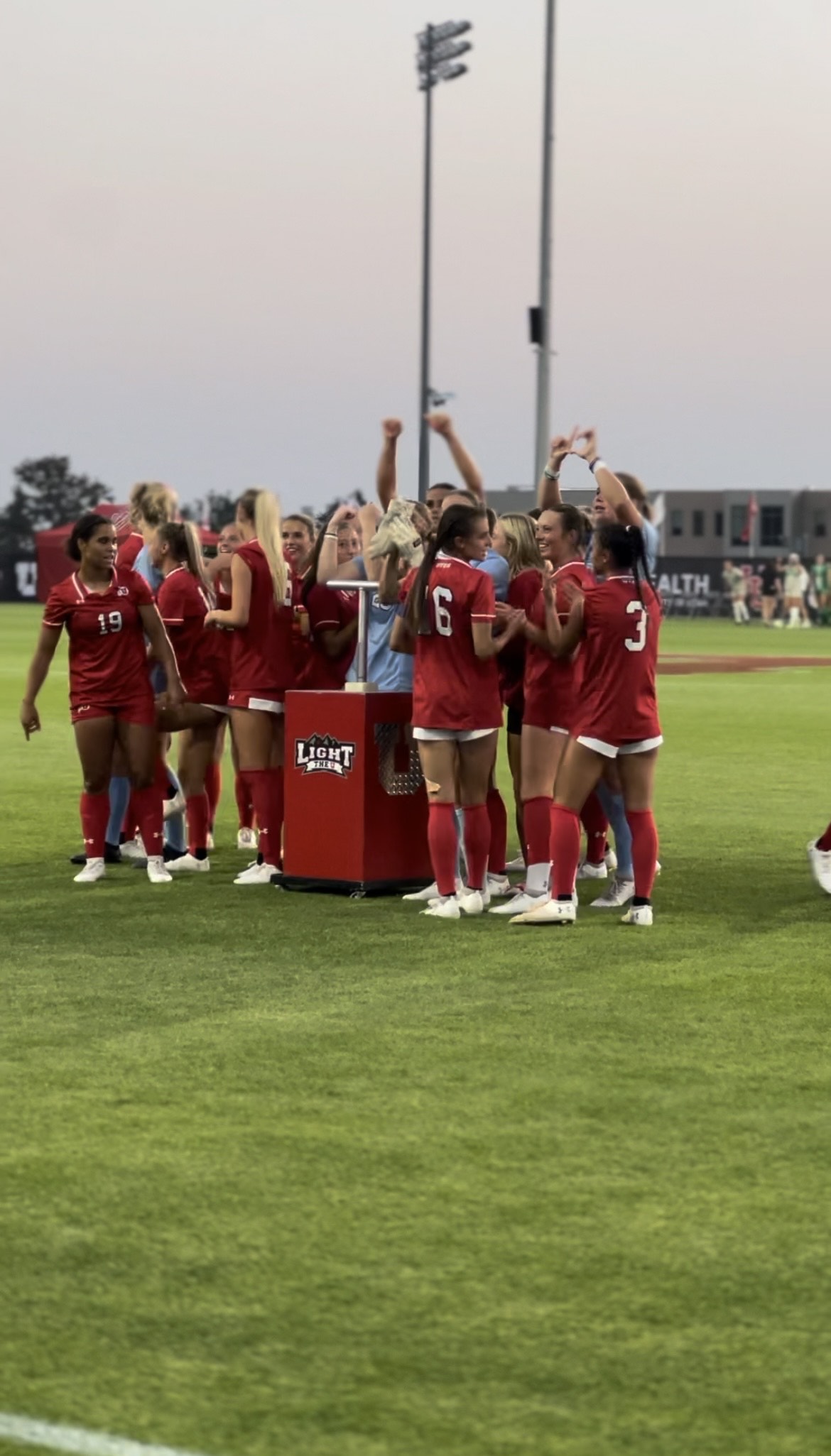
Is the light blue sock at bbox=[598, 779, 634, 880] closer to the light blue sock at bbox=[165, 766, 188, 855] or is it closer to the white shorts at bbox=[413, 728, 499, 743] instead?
the white shorts at bbox=[413, 728, 499, 743]

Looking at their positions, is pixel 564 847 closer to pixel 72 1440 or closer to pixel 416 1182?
pixel 416 1182

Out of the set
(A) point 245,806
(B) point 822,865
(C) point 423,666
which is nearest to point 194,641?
(A) point 245,806

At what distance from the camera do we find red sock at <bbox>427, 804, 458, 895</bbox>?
29.8ft

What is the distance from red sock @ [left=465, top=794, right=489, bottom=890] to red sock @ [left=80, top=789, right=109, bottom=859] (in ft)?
6.54

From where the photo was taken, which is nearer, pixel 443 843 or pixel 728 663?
pixel 443 843

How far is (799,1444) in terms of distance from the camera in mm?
3574

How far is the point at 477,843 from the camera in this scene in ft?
30.9

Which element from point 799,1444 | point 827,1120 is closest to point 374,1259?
point 799,1444

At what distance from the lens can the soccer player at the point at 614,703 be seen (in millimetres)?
8758

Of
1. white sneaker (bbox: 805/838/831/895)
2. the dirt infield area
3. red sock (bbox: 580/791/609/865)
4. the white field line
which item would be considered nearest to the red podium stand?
red sock (bbox: 580/791/609/865)

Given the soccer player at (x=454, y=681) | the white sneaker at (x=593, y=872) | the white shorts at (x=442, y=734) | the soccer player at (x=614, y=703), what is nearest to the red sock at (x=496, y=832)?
the white sneaker at (x=593, y=872)

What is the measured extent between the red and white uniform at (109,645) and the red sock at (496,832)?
68.8 inches

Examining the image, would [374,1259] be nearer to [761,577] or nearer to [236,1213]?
[236,1213]

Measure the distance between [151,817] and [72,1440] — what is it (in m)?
6.83
